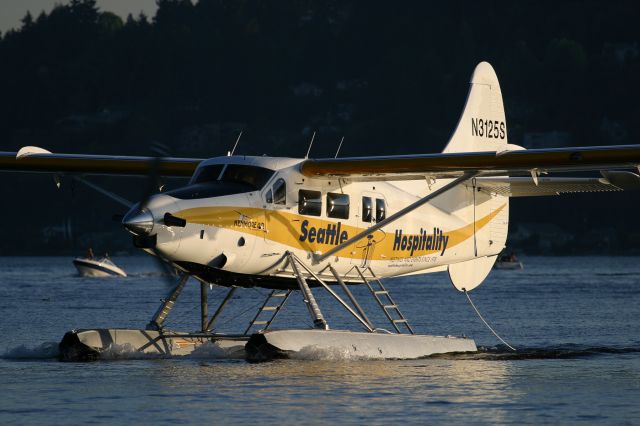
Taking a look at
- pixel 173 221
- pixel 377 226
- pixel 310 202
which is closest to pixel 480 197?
pixel 377 226

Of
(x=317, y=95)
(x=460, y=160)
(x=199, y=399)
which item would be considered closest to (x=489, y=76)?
(x=460, y=160)

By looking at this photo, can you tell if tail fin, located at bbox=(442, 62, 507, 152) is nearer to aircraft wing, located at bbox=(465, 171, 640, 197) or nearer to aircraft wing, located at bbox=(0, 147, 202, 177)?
aircraft wing, located at bbox=(465, 171, 640, 197)

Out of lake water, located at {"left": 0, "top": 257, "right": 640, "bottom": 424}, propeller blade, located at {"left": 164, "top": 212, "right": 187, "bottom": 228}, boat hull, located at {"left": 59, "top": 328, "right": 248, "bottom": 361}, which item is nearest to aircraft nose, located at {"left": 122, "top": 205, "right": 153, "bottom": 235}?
propeller blade, located at {"left": 164, "top": 212, "right": 187, "bottom": 228}

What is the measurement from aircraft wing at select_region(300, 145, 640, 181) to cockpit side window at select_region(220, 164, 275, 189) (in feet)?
2.22

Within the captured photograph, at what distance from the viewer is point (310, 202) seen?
761 inches

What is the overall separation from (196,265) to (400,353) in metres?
3.04

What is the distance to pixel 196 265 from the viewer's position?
58.7 ft

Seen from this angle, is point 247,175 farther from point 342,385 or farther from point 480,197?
point 480,197

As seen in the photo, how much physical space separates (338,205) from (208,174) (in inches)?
77.1

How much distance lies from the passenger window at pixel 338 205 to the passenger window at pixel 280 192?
879mm

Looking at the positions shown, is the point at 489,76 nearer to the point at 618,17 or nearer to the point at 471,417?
the point at 471,417

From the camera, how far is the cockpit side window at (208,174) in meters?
18.7

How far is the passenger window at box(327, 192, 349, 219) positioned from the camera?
64.3ft

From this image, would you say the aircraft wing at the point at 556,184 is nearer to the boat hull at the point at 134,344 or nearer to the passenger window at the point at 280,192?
Result: the passenger window at the point at 280,192
